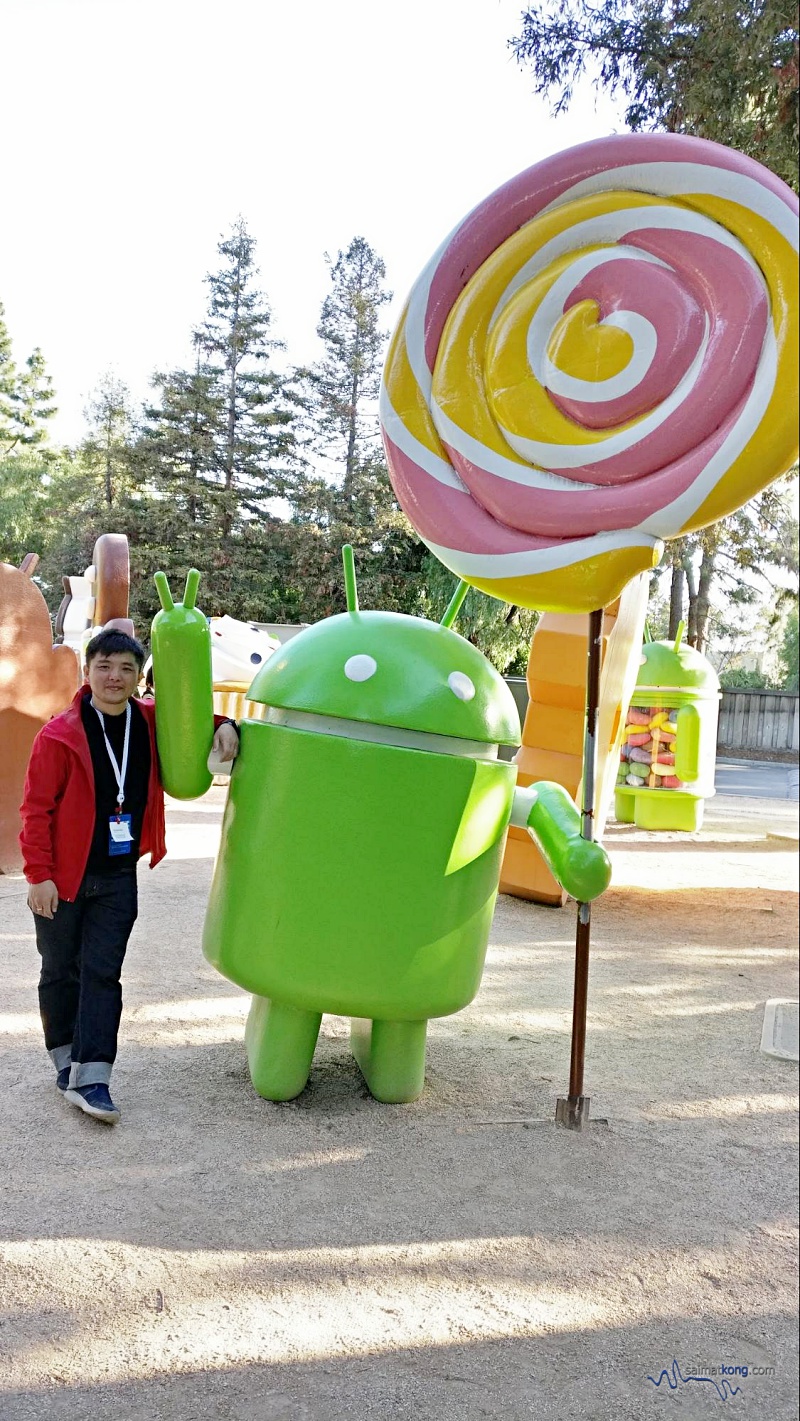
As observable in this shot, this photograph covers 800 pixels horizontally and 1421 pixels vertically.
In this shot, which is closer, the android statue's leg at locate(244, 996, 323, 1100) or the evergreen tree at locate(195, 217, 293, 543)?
the android statue's leg at locate(244, 996, 323, 1100)

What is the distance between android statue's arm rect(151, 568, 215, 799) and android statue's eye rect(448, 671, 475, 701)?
628 mm

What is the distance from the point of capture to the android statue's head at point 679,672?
8.38 meters

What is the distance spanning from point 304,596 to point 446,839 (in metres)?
11.4

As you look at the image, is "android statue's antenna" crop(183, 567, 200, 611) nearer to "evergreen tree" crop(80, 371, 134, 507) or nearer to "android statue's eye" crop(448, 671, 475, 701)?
"android statue's eye" crop(448, 671, 475, 701)

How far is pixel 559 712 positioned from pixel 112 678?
3325mm

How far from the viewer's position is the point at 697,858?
25.3 ft

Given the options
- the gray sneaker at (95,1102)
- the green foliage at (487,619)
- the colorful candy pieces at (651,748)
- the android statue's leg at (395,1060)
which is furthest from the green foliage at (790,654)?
the green foliage at (487,619)

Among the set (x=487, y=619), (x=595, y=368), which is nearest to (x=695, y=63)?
(x=595, y=368)

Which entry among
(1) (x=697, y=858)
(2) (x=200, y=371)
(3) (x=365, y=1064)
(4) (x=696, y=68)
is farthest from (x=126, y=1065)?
(2) (x=200, y=371)

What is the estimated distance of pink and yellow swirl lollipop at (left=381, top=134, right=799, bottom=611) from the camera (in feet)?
6.16

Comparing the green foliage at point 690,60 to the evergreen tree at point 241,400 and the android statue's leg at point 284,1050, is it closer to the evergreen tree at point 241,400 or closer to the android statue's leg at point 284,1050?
the android statue's leg at point 284,1050

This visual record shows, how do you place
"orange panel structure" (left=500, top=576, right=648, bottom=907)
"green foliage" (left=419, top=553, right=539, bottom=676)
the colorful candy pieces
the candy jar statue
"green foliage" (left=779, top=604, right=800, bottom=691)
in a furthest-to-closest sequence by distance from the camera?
"green foliage" (left=419, top=553, right=539, bottom=676) < the colorful candy pieces < the candy jar statue < "orange panel structure" (left=500, top=576, right=648, bottom=907) < "green foliage" (left=779, top=604, right=800, bottom=691)

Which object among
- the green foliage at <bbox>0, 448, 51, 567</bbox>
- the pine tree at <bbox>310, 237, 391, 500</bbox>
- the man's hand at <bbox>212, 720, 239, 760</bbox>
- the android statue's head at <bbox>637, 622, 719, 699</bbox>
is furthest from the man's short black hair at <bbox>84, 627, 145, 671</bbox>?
the green foliage at <bbox>0, 448, 51, 567</bbox>

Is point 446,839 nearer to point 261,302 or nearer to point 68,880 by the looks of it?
point 68,880
